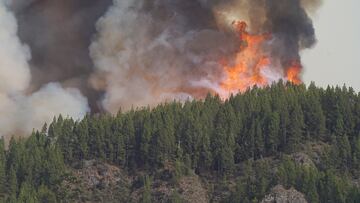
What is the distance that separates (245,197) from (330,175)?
1993cm

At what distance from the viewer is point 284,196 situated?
196625mm

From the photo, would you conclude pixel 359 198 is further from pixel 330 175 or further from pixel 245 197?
Result: pixel 245 197

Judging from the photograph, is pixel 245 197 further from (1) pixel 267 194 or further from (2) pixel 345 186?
(2) pixel 345 186

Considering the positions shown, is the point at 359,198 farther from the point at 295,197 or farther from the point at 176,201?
the point at 176,201

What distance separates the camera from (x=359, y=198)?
192 metres

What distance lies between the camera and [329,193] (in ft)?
637

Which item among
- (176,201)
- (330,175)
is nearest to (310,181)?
(330,175)

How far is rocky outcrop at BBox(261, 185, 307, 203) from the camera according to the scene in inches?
7672

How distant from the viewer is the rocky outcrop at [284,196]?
194875 mm

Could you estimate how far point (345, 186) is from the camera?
197m

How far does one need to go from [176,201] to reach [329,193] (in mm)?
34079

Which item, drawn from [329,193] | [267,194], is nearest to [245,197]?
[267,194]

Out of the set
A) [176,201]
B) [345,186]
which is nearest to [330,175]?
[345,186]

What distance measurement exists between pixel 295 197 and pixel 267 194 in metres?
6.62
